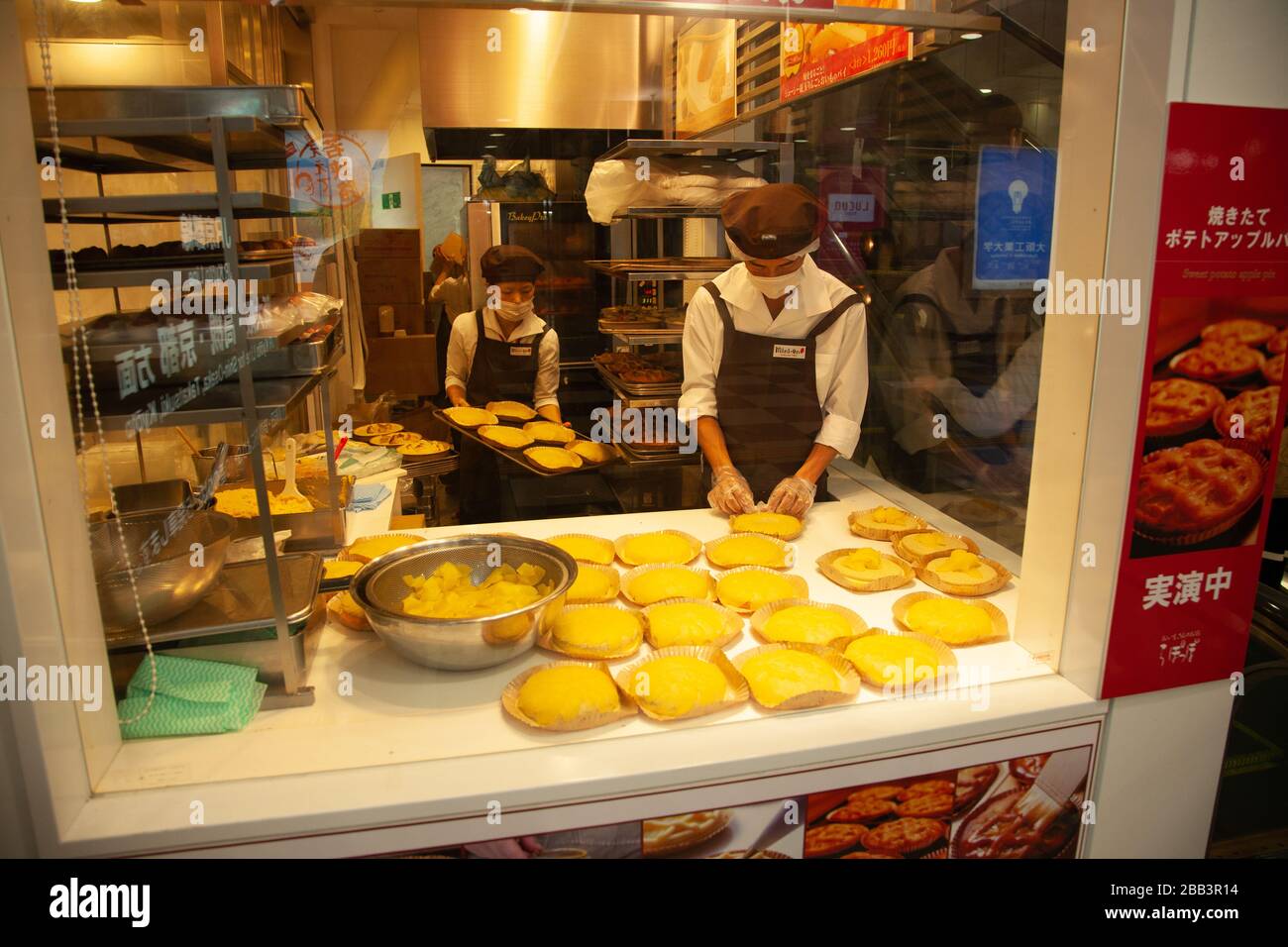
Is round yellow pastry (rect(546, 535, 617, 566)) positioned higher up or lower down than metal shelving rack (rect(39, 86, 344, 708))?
lower down

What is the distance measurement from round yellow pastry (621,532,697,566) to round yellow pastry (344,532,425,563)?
49cm

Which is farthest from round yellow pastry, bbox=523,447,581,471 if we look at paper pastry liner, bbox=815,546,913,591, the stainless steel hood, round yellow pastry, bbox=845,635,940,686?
round yellow pastry, bbox=845,635,940,686

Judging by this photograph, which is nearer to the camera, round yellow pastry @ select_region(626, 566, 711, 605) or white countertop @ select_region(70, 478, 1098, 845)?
white countertop @ select_region(70, 478, 1098, 845)

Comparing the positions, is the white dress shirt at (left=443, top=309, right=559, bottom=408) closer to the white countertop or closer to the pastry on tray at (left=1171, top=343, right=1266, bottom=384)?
the white countertop

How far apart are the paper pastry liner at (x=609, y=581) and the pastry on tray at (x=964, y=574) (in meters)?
0.70

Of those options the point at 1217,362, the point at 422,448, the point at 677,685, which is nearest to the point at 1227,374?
the point at 1217,362

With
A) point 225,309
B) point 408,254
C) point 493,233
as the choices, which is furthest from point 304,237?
point 225,309

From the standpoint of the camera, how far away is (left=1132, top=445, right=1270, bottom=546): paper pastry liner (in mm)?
1458

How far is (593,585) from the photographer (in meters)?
1.77

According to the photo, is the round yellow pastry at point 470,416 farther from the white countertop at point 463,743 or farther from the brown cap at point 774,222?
the white countertop at point 463,743

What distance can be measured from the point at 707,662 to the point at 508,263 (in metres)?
1.73

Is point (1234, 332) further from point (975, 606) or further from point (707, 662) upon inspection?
point (707, 662)

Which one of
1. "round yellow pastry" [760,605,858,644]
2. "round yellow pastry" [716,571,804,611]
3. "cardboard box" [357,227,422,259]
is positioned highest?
"cardboard box" [357,227,422,259]

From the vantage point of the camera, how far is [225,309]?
1305 millimetres
